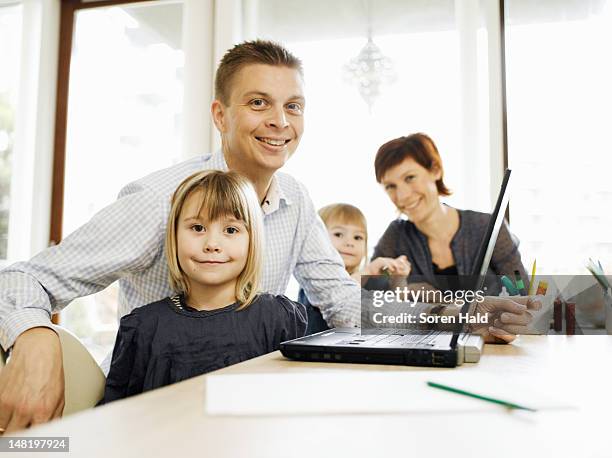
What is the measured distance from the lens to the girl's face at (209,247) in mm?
1203

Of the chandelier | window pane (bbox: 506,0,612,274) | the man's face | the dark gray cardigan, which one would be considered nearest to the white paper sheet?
the man's face

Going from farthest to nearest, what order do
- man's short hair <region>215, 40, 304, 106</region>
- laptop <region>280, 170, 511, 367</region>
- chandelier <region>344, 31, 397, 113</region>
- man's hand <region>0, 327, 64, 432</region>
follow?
chandelier <region>344, 31, 397, 113</region> < man's short hair <region>215, 40, 304, 106</region> < man's hand <region>0, 327, 64, 432</region> < laptop <region>280, 170, 511, 367</region>

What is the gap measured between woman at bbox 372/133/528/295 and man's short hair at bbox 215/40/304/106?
95 cm

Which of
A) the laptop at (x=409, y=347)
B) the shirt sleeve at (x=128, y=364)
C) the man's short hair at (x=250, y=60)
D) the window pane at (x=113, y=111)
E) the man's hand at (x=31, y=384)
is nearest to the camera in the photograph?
the laptop at (x=409, y=347)

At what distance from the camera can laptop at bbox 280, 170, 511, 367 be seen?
752 mm

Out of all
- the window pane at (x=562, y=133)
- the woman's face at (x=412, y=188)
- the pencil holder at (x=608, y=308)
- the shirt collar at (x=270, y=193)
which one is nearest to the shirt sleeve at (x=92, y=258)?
the shirt collar at (x=270, y=193)

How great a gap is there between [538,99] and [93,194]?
7.37ft

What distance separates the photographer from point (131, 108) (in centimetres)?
325

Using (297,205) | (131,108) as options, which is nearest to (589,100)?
(297,205)

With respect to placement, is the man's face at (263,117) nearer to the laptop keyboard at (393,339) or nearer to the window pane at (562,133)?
the laptop keyboard at (393,339)

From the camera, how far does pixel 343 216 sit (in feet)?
8.20

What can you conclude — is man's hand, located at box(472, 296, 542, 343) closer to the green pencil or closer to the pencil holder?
the pencil holder

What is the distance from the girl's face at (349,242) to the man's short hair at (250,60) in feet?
2.71

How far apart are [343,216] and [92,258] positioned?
137 centimetres
